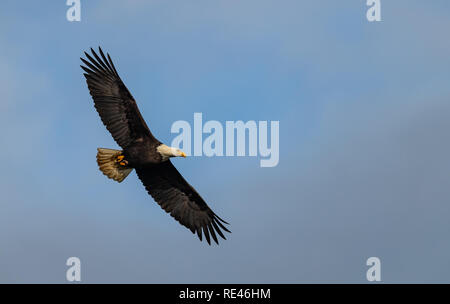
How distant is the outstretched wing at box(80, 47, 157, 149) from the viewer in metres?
20.3

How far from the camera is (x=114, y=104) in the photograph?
20422 millimetres

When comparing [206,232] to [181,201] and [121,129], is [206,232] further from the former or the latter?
[121,129]

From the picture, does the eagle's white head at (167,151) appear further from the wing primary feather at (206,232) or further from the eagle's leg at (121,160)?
the wing primary feather at (206,232)

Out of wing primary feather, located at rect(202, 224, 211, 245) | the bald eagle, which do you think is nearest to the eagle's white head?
the bald eagle

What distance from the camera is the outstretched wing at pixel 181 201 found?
840 inches

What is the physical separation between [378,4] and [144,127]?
6.21 m

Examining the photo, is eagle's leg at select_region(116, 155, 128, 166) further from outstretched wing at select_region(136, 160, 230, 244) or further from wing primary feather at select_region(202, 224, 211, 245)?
wing primary feather at select_region(202, 224, 211, 245)

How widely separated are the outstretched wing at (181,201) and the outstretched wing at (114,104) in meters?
1.25

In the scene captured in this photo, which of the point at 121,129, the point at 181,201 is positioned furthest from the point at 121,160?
the point at 181,201

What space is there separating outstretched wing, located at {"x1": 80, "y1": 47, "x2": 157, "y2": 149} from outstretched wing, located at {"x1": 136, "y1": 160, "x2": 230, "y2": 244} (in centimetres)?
125

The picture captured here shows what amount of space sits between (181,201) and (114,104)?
269 centimetres

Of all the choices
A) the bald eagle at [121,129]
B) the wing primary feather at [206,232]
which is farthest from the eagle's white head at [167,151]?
Result: the wing primary feather at [206,232]

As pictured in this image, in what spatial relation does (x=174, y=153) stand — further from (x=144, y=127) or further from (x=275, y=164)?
(x=275, y=164)
